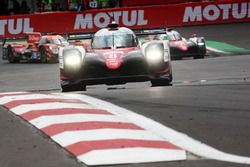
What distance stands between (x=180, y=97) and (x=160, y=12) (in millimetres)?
22888

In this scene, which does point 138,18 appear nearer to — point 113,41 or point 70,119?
point 113,41

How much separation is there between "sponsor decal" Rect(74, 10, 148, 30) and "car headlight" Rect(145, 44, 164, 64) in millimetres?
19711

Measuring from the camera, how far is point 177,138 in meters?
6.75

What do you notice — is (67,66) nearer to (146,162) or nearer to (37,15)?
(146,162)

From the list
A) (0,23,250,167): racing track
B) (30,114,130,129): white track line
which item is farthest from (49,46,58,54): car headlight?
(30,114,130,129): white track line

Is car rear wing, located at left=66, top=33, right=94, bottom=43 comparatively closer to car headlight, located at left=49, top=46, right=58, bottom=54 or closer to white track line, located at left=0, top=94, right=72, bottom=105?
white track line, located at left=0, top=94, right=72, bottom=105

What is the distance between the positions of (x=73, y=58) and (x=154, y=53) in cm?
172

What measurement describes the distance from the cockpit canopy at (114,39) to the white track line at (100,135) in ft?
23.9

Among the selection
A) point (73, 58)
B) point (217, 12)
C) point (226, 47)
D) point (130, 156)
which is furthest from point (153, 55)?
point (217, 12)

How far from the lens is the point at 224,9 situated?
3259 centimetres

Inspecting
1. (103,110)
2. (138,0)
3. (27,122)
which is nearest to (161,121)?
(103,110)

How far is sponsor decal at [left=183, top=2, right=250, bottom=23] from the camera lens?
32.5 meters

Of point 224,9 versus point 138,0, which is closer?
point 224,9

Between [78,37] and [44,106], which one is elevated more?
[78,37]
